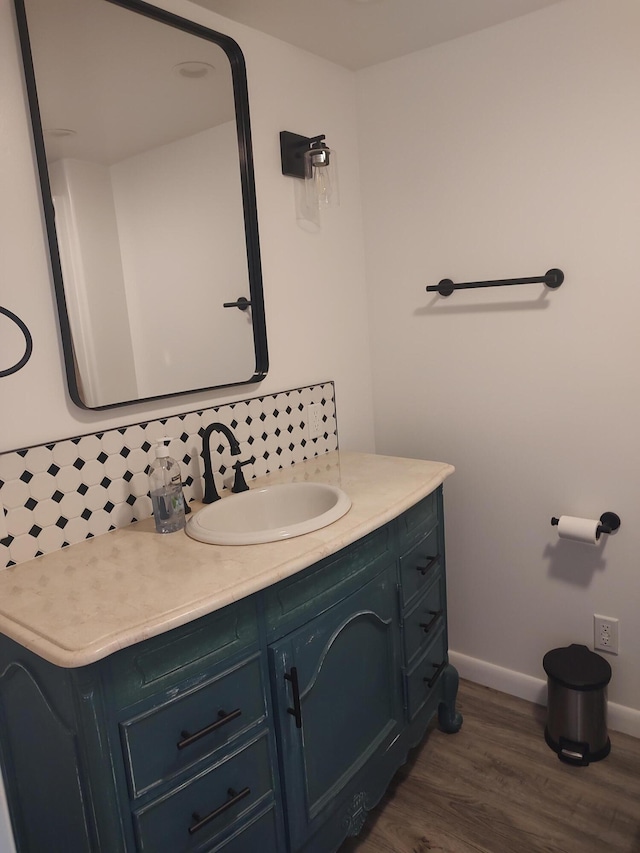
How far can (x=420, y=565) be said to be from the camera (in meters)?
1.80

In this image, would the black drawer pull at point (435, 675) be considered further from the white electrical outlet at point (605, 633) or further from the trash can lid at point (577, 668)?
the white electrical outlet at point (605, 633)

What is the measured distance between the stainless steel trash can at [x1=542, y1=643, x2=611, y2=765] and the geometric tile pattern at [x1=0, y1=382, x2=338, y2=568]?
3.59 feet

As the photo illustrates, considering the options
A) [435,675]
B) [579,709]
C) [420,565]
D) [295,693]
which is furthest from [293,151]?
[579,709]

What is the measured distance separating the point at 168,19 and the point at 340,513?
133cm

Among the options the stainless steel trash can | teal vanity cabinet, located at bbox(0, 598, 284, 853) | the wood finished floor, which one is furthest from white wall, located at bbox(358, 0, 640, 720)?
teal vanity cabinet, located at bbox(0, 598, 284, 853)

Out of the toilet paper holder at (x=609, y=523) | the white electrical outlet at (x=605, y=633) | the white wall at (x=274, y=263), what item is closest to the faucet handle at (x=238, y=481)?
the white wall at (x=274, y=263)

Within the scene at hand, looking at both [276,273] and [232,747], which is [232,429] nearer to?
[276,273]

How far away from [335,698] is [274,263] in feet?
4.20

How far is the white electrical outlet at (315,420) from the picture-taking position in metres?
2.12

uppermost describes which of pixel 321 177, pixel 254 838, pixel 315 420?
pixel 321 177

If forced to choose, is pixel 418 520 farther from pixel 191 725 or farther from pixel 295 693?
pixel 191 725

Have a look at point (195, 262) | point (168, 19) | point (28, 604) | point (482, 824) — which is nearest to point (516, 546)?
point (482, 824)

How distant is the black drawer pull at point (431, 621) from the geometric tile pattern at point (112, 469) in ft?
2.13

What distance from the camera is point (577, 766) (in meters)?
1.88
